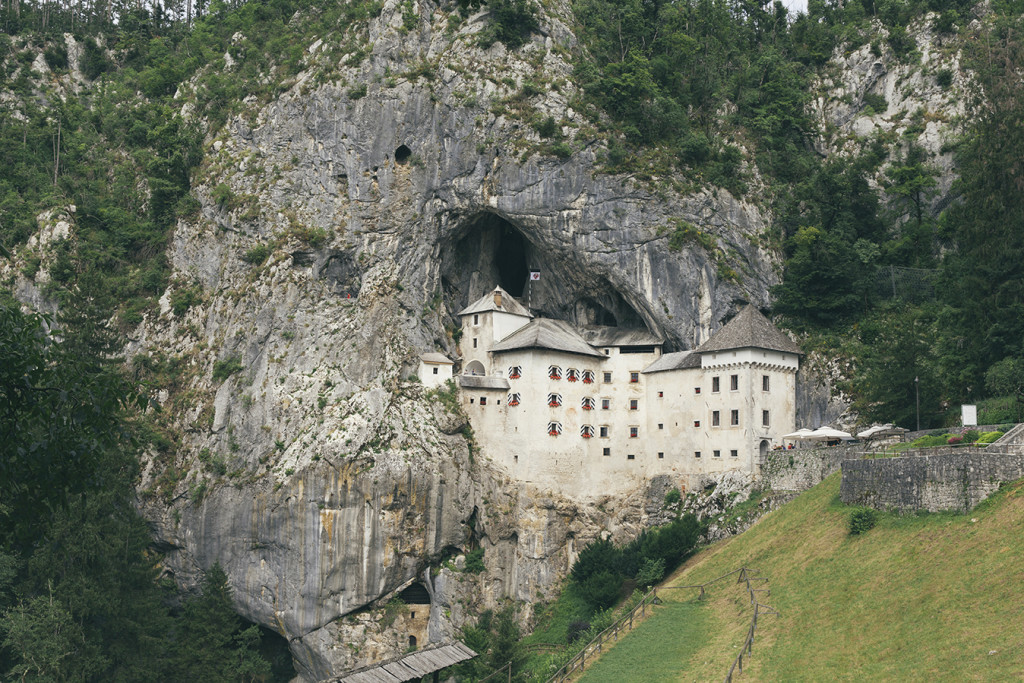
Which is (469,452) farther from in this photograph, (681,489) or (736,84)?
(736,84)

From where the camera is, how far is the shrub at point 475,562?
230 ft

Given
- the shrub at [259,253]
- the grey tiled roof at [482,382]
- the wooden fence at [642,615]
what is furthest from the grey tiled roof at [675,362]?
the shrub at [259,253]

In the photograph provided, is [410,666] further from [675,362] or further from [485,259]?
[485,259]

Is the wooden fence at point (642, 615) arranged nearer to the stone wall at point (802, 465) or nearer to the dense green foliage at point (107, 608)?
the stone wall at point (802, 465)

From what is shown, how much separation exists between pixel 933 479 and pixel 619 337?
34096 millimetres

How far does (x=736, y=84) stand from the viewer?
279 ft

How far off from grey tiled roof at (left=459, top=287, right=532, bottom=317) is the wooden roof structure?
3487cm

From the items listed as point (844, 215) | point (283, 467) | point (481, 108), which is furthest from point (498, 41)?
point (283, 467)

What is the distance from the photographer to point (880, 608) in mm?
38438

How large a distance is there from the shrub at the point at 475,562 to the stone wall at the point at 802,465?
755 inches

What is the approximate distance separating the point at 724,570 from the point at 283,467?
Answer: 3013 centimetres

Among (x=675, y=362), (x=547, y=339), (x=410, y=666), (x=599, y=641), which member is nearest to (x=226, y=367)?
(x=547, y=339)

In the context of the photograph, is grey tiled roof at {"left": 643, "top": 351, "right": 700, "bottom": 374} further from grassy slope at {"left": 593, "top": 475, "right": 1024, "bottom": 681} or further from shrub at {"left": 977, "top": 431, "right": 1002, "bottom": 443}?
shrub at {"left": 977, "top": 431, "right": 1002, "bottom": 443}

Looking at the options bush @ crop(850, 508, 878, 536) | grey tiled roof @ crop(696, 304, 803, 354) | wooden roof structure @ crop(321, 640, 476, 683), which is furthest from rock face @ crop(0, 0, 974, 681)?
wooden roof structure @ crop(321, 640, 476, 683)
